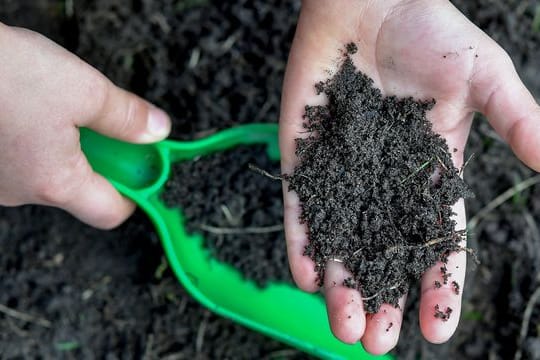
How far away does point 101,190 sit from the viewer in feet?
6.09

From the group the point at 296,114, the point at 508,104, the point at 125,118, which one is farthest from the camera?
the point at 125,118

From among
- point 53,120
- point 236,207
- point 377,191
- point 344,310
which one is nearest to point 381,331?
point 344,310

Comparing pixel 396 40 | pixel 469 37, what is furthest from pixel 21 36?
pixel 469 37

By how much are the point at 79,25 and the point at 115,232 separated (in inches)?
28.7

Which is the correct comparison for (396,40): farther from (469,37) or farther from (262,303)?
(262,303)

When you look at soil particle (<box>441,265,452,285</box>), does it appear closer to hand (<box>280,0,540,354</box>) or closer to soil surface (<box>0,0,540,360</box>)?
hand (<box>280,0,540,354</box>)

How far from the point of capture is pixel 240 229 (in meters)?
2.00

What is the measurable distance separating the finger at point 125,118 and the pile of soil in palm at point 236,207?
0.16 m

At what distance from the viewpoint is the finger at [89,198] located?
1.76 meters

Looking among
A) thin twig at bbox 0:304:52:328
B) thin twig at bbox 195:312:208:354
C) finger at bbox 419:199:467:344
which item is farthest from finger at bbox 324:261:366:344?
thin twig at bbox 0:304:52:328

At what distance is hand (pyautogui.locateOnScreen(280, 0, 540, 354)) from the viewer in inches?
56.6

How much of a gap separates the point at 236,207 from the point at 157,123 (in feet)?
1.19

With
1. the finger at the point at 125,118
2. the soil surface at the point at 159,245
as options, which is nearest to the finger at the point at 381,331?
the soil surface at the point at 159,245

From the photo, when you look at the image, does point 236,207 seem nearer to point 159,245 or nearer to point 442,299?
point 159,245
